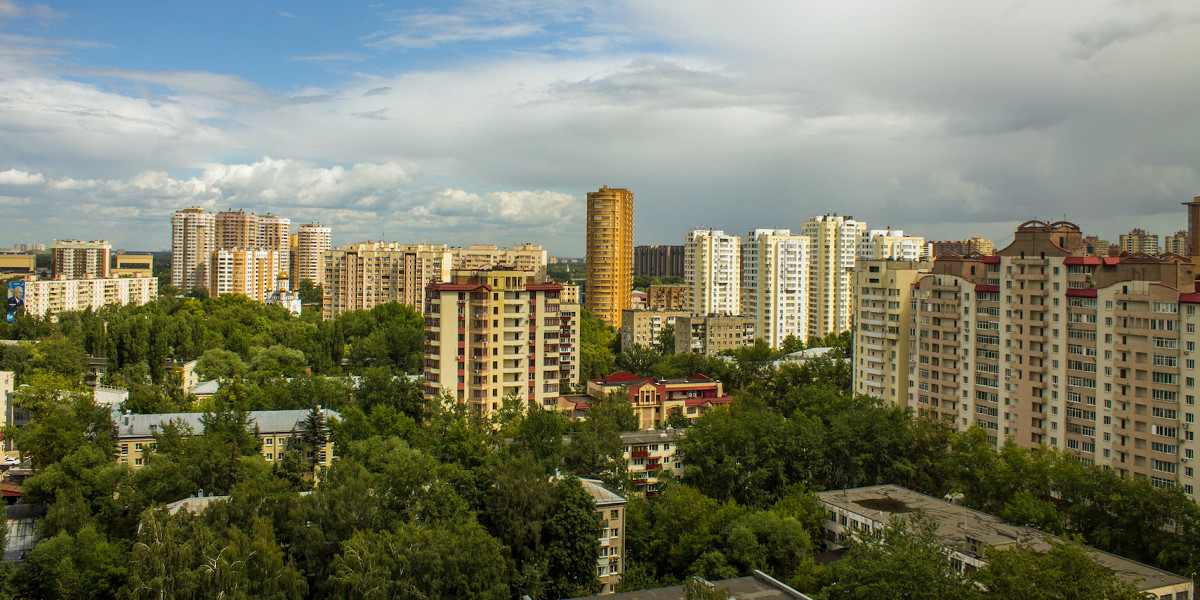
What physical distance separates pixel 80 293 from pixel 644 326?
4475cm

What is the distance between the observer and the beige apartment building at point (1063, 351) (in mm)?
21609

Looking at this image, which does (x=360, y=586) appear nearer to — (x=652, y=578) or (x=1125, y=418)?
(x=652, y=578)

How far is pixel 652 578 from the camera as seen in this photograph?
1819 centimetres

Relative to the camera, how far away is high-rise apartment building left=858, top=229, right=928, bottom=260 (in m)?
53.6

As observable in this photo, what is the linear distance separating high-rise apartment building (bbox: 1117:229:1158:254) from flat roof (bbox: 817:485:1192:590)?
34.7 m

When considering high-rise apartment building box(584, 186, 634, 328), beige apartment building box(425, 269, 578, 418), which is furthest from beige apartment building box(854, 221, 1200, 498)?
high-rise apartment building box(584, 186, 634, 328)

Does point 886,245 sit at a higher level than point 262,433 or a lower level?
higher

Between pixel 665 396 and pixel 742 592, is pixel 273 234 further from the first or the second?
pixel 742 592

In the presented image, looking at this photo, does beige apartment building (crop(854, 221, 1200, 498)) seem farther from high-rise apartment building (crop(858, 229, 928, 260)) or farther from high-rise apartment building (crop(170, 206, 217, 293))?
high-rise apartment building (crop(170, 206, 217, 293))

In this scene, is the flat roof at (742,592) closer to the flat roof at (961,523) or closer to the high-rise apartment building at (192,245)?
the flat roof at (961,523)

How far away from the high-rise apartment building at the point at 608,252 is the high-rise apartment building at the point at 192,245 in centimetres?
5074

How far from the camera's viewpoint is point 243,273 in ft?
257

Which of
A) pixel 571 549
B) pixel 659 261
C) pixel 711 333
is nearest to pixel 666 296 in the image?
pixel 711 333

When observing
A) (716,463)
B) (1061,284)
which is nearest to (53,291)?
(716,463)
